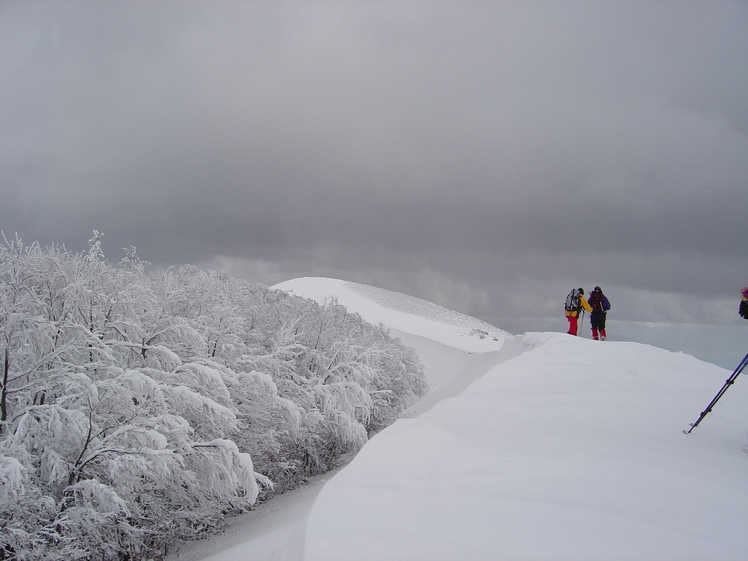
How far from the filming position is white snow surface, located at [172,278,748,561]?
307 centimetres

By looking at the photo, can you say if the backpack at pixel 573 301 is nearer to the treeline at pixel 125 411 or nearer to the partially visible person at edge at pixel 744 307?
the treeline at pixel 125 411

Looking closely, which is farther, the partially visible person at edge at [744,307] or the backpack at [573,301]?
the backpack at [573,301]

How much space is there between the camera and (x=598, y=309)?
15898 mm

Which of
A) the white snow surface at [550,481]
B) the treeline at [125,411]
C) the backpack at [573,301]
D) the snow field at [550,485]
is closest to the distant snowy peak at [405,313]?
the backpack at [573,301]

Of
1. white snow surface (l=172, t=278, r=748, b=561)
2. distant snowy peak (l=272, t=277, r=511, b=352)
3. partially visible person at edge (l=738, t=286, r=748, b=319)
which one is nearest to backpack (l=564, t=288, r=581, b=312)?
white snow surface (l=172, t=278, r=748, b=561)

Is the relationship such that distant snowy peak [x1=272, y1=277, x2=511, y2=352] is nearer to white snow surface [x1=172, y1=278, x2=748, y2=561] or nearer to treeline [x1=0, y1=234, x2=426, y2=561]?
treeline [x1=0, y1=234, x2=426, y2=561]

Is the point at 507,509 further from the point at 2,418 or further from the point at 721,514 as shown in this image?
the point at 2,418

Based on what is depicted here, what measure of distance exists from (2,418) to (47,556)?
277cm

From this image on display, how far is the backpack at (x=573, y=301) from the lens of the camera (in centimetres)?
1731

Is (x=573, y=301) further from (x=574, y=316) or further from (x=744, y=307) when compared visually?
(x=744, y=307)

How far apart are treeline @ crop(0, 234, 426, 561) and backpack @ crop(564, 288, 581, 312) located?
8.99 m

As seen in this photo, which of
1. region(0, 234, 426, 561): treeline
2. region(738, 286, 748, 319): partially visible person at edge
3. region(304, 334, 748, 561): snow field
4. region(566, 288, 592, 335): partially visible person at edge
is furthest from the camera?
region(566, 288, 592, 335): partially visible person at edge

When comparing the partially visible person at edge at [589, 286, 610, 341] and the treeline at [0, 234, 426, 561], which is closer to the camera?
the treeline at [0, 234, 426, 561]

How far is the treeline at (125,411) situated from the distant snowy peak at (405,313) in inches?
1018
